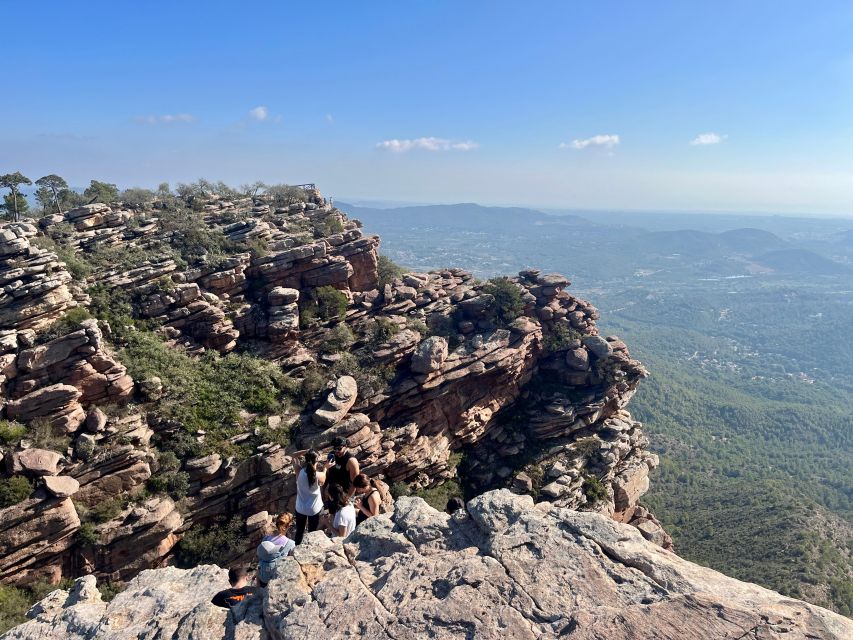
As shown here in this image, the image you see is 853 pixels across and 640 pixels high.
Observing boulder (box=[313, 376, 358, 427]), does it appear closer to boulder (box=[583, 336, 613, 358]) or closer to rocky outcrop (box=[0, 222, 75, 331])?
rocky outcrop (box=[0, 222, 75, 331])

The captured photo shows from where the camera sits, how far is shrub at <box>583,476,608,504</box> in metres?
33.0

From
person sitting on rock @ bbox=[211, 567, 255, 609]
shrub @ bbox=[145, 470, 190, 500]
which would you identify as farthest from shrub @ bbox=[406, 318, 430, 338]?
person sitting on rock @ bbox=[211, 567, 255, 609]

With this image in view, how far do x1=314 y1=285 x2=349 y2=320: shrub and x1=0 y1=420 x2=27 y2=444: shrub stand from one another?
18120 millimetres

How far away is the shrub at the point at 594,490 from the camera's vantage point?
108 feet

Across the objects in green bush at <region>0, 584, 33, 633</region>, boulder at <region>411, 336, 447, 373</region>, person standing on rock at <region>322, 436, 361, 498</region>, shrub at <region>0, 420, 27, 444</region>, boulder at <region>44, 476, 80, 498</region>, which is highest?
person standing on rock at <region>322, 436, 361, 498</region>

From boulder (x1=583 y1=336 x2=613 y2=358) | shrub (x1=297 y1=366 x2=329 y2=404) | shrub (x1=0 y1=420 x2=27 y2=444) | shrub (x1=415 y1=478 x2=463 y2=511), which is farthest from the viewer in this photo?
boulder (x1=583 y1=336 x2=613 y2=358)

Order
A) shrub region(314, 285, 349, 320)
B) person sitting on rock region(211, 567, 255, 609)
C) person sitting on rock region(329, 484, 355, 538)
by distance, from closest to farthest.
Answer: person sitting on rock region(211, 567, 255, 609)
person sitting on rock region(329, 484, 355, 538)
shrub region(314, 285, 349, 320)

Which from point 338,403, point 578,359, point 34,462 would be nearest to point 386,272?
point 338,403

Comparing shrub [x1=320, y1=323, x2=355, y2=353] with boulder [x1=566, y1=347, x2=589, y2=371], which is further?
boulder [x1=566, y1=347, x2=589, y2=371]

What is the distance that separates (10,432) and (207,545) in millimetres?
10285

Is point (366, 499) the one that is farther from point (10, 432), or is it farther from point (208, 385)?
point (10, 432)

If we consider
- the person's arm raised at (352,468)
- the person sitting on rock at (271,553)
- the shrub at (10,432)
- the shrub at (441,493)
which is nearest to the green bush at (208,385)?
the shrub at (10,432)

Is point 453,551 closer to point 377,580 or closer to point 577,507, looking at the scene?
point 377,580

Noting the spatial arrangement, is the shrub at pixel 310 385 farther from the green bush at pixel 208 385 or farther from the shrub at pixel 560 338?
the shrub at pixel 560 338
